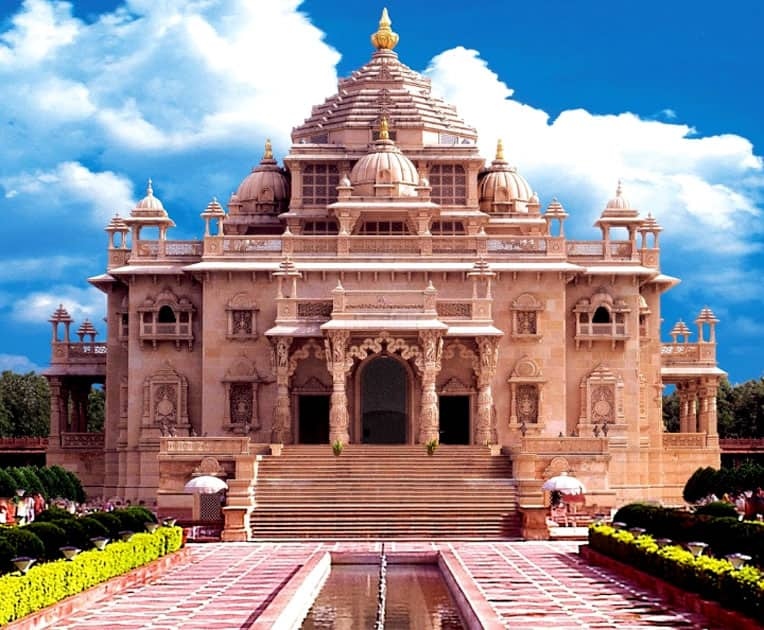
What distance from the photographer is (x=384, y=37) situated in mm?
56750

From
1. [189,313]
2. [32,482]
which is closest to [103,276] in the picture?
[189,313]

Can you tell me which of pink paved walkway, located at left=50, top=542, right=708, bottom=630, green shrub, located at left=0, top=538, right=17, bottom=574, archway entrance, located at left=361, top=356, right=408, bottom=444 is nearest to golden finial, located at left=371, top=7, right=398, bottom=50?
archway entrance, located at left=361, top=356, right=408, bottom=444

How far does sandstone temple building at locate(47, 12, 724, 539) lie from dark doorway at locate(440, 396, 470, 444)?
0.04 meters

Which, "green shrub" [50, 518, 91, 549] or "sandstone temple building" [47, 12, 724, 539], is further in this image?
"sandstone temple building" [47, 12, 724, 539]

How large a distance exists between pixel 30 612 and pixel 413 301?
2540 cm

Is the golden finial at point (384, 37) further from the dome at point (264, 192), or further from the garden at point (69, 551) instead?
the garden at point (69, 551)

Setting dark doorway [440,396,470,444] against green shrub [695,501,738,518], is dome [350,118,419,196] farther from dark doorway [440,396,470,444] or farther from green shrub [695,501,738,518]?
green shrub [695,501,738,518]

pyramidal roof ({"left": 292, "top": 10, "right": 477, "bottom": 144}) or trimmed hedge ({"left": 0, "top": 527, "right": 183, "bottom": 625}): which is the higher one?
pyramidal roof ({"left": 292, "top": 10, "right": 477, "bottom": 144})

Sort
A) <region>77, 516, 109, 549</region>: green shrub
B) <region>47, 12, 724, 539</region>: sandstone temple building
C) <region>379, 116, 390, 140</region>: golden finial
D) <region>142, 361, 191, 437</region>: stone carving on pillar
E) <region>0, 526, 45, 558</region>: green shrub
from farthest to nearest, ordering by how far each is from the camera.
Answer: <region>379, 116, 390, 140</region>: golden finial → <region>142, 361, 191, 437</region>: stone carving on pillar → <region>47, 12, 724, 539</region>: sandstone temple building → <region>77, 516, 109, 549</region>: green shrub → <region>0, 526, 45, 558</region>: green shrub

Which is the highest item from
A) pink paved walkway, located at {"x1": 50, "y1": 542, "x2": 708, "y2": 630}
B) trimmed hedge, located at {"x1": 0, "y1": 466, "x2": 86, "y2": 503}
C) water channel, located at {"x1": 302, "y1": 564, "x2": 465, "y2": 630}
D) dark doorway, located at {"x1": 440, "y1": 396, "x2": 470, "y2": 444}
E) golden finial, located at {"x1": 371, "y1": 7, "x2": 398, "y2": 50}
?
golden finial, located at {"x1": 371, "y1": 7, "x2": 398, "y2": 50}

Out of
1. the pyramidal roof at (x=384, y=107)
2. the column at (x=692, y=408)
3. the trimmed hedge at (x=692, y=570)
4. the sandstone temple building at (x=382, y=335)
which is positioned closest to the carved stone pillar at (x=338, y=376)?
the sandstone temple building at (x=382, y=335)

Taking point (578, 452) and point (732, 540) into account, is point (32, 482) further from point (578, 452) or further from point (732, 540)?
point (732, 540)

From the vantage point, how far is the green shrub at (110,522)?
31.1m

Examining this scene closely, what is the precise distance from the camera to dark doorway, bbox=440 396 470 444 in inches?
1903
